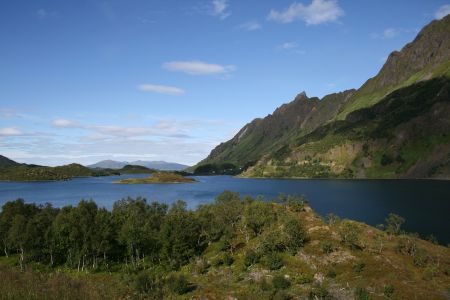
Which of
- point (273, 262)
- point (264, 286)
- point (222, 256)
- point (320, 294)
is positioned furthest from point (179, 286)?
point (320, 294)

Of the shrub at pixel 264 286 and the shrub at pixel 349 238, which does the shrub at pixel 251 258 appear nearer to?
the shrub at pixel 264 286

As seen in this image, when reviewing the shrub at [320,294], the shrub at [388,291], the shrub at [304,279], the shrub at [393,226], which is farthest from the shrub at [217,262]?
the shrub at [393,226]

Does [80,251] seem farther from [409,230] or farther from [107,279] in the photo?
[409,230]

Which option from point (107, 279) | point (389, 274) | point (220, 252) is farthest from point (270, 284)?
point (107, 279)

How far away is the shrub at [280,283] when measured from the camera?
70.1m

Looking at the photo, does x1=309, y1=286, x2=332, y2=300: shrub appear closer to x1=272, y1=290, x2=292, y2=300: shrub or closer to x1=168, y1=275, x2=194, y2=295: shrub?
x1=272, y1=290, x2=292, y2=300: shrub

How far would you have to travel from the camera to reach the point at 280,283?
70562 mm

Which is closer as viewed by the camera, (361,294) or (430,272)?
(361,294)

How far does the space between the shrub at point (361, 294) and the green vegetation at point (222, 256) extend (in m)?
0.19

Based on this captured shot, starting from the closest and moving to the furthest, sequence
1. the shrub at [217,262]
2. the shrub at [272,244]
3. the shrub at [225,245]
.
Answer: the shrub at [272,244], the shrub at [217,262], the shrub at [225,245]

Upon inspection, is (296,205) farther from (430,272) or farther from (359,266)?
(430,272)

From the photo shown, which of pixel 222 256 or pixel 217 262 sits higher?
pixel 222 256

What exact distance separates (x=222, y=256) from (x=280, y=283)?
24.2 metres

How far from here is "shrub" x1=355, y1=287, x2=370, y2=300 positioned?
61812 millimetres
